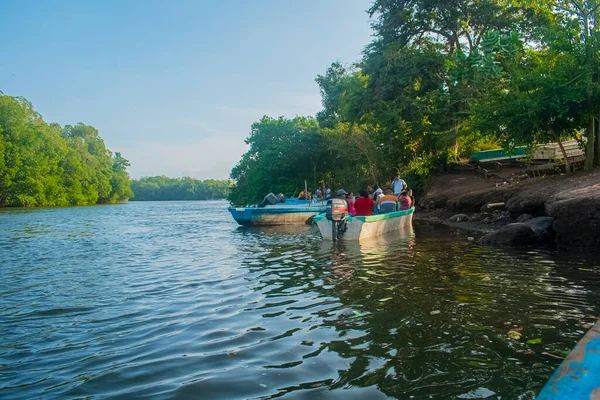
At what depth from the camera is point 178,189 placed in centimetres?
17850

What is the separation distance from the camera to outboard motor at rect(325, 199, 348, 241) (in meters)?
13.8

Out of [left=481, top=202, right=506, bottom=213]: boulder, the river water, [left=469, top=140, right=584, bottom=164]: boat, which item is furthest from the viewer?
[left=469, top=140, right=584, bottom=164]: boat

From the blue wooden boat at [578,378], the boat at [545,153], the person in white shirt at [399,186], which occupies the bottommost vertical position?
the blue wooden boat at [578,378]

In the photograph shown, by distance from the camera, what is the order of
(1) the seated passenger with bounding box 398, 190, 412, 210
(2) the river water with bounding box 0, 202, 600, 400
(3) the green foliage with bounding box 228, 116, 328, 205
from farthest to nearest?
(3) the green foliage with bounding box 228, 116, 328, 205, (1) the seated passenger with bounding box 398, 190, 412, 210, (2) the river water with bounding box 0, 202, 600, 400

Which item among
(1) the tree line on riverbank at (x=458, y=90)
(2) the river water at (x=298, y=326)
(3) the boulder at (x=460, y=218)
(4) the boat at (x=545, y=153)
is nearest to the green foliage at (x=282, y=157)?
(1) the tree line on riverbank at (x=458, y=90)

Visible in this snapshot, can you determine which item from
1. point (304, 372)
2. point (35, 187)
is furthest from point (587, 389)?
point (35, 187)

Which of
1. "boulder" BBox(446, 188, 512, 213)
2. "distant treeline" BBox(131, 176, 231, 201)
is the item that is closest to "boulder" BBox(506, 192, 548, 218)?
"boulder" BBox(446, 188, 512, 213)

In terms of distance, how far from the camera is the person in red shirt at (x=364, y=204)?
14859 millimetres

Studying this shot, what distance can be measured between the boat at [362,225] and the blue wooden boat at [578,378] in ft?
36.3

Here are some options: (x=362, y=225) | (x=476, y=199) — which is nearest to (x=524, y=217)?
(x=476, y=199)

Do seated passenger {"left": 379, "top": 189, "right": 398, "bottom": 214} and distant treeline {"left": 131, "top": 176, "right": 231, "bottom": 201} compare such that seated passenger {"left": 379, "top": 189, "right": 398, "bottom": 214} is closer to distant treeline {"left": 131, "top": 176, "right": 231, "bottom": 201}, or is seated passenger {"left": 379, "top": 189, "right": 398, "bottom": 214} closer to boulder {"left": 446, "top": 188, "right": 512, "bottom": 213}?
boulder {"left": 446, "top": 188, "right": 512, "bottom": 213}

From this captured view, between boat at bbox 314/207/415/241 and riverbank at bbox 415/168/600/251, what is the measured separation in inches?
119

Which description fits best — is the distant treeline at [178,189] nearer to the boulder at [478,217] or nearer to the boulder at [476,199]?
the boulder at [476,199]

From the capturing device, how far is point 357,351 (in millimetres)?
4516
